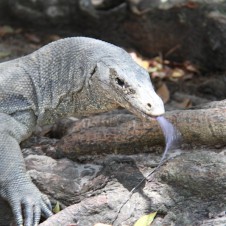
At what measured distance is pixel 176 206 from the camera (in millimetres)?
3684

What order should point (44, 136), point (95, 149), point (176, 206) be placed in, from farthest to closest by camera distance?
point (44, 136) → point (95, 149) → point (176, 206)

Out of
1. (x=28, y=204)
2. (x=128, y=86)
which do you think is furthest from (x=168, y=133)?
(x=28, y=204)

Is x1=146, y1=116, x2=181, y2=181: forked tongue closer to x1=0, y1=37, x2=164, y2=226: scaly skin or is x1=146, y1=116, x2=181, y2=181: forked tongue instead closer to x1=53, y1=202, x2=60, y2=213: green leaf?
x1=0, y1=37, x2=164, y2=226: scaly skin

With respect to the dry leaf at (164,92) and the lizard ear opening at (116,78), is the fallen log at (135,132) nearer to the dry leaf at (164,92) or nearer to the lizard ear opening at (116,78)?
the lizard ear opening at (116,78)

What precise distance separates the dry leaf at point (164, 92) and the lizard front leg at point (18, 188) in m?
2.71

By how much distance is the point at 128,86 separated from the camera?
154 inches

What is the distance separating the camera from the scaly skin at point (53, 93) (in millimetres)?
3967

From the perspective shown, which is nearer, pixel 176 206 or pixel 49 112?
pixel 176 206

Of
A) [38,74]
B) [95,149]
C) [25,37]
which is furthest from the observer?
[25,37]

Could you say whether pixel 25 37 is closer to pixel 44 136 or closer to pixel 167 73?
pixel 167 73

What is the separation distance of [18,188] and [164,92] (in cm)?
317

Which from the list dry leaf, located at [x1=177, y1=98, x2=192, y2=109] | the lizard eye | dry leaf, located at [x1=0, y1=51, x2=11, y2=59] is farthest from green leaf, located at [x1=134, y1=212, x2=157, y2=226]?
dry leaf, located at [x1=0, y1=51, x2=11, y2=59]

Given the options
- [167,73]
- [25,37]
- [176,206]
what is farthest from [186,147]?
[25,37]

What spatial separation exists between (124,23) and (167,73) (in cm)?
103
